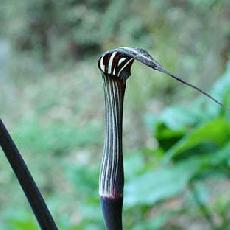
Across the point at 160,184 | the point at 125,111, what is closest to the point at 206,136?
the point at 160,184

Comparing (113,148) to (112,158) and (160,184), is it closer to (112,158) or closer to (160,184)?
(112,158)

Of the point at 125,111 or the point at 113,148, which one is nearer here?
the point at 113,148

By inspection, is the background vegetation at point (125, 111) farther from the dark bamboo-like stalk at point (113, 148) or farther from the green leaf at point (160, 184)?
the dark bamboo-like stalk at point (113, 148)

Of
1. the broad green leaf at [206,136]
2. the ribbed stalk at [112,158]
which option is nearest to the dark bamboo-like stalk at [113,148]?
the ribbed stalk at [112,158]

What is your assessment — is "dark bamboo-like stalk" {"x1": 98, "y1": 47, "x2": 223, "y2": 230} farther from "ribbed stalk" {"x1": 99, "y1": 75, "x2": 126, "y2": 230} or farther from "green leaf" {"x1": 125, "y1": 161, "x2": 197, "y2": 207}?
"green leaf" {"x1": 125, "y1": 161, "x2": 197, "y2": 207}

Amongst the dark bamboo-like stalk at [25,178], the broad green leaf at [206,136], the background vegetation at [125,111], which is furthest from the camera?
the background vegetation at [125,111]

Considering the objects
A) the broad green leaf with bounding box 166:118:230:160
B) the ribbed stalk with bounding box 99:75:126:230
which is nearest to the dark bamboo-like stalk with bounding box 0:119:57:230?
the ribbed stalk with bounding box 99:75:126:230

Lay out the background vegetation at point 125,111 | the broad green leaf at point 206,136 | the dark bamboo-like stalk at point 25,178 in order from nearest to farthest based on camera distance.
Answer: the dark bamboo-like stalk at point 25,178, the broad green leaf at point 206,136, the background vegetation at point 125,111
